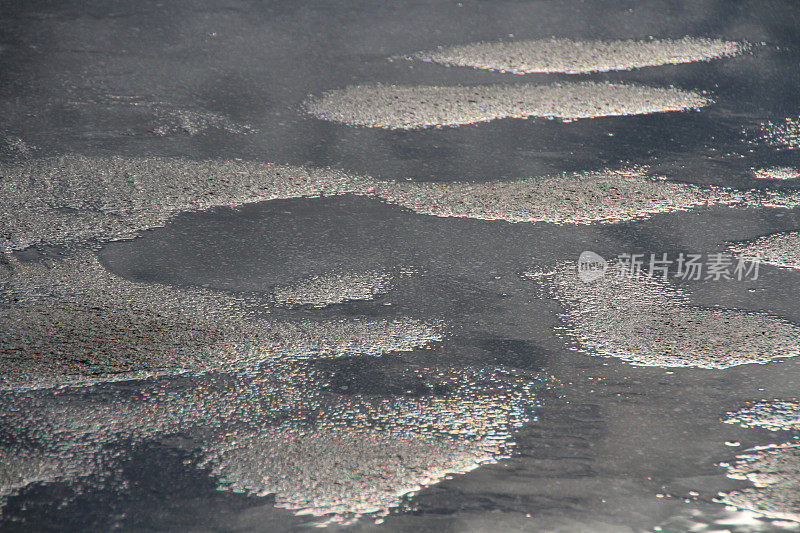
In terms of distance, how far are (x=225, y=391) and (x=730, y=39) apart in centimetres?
609

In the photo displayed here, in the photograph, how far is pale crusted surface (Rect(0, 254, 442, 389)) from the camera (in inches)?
124

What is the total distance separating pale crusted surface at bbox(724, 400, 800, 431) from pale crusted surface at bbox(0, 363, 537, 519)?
787mm

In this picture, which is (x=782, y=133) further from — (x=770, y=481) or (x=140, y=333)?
(x=140, y=333)

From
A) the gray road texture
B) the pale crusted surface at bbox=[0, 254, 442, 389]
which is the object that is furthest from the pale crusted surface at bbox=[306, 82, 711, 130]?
the pale crusted surface at bbox=[0, 254, 442, 389]

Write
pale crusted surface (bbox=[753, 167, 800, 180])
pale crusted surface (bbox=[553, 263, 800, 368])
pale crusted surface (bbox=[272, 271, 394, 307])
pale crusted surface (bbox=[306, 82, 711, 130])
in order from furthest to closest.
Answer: pale crusted surface (bbox=[306, 82, 711, 130])
pale crusted surface (bbox=[753, 167, 800, 180])
pale crusted surface (bbox=[272, 271, 394, 307])
pale crusted surface (bbox=[553, 263, 800, 368])

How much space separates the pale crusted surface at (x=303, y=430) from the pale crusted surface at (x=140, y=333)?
0.14 meters

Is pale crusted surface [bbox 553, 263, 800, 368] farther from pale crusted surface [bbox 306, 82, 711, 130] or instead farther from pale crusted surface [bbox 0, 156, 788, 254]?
pale crusted surface [bbox 306, 82, 711, 130]

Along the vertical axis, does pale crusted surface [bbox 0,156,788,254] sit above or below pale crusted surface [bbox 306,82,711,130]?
below

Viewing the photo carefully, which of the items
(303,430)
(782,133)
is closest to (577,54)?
(782,133)

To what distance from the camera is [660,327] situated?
11.6 ft

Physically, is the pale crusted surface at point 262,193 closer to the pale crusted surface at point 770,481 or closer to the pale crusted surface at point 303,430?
the pale crusted surface at point 303,430

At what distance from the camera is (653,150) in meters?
5.20

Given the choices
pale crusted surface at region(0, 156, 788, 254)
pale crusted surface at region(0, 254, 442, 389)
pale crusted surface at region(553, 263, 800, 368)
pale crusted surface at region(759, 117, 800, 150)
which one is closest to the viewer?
pale crusted surface at region(0, 254, 442, 389)

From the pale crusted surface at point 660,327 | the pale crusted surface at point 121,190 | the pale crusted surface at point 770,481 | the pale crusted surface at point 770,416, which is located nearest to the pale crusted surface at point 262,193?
the pale crusted surface at point 121,190
